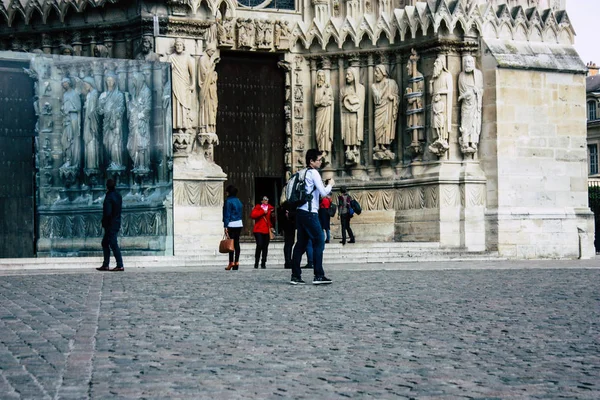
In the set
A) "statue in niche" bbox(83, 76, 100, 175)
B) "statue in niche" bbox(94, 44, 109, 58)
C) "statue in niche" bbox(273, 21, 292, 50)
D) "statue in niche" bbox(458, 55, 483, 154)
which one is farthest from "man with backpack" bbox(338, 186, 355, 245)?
"statue in niche" bbox(94, 44, 109, 58)

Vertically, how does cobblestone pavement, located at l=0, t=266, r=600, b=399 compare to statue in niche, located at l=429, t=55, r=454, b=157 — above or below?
below

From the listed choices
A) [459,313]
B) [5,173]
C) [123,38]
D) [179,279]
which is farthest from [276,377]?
[123,38]

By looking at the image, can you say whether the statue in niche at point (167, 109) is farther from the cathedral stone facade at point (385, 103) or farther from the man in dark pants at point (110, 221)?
the man in dark pants at point (110, 221)

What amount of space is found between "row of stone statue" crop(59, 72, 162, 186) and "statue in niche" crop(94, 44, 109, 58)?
2.85 metres

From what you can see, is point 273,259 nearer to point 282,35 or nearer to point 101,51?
point 101,51

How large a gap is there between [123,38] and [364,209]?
7522 millimetres

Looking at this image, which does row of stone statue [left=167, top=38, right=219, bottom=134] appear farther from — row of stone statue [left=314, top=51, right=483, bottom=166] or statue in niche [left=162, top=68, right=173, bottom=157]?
row of stone statue [left=314, top=51, right=483, bottom=166]

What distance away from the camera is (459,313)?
11680mm

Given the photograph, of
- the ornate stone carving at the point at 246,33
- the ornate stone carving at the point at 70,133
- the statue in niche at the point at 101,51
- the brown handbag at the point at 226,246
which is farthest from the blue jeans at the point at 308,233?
the ornate stone carving at the point at 246,33

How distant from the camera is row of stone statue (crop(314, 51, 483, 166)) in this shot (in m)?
28.9

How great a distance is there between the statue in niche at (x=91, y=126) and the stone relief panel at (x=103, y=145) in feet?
0.07

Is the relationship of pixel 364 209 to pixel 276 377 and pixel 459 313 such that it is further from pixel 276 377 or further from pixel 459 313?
pixel 276 377

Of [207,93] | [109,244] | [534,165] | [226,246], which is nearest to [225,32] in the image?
[207,93]

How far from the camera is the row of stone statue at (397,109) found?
28.9 metres
